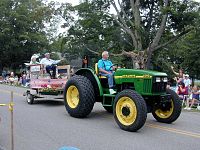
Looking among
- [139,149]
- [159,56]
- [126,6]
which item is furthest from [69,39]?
[139,149]

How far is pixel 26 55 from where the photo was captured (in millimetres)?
61125

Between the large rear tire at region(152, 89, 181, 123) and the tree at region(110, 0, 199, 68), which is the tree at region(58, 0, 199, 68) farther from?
the large rear tire at region(152, 89, 181, 123)

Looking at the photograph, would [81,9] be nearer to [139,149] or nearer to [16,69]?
[139,149]

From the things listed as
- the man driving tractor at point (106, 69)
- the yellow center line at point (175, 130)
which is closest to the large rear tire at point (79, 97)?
the man driving tractor at point (106, 69)

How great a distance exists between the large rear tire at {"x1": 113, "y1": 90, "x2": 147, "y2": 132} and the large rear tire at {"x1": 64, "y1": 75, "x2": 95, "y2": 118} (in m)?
1.35

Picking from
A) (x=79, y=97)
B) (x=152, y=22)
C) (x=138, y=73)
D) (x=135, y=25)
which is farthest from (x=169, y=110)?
(x=152, y=22)

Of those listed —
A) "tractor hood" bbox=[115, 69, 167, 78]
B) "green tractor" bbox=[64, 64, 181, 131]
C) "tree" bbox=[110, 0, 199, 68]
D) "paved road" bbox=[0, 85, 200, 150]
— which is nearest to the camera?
"paved road" bbox=[0, 85, 200, 150]

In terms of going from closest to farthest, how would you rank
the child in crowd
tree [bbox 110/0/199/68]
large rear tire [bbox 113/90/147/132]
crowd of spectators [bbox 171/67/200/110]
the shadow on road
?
large rear tire [bbox 113/90/147/132]
the shadow on road
the child in crowd
crowd of spectators [bbox 171/67/200/110]
tree [bbox 110/0/199/68]

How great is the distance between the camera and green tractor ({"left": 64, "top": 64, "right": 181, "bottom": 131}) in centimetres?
939

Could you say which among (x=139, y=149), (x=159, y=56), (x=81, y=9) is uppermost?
(x=81, y=9)

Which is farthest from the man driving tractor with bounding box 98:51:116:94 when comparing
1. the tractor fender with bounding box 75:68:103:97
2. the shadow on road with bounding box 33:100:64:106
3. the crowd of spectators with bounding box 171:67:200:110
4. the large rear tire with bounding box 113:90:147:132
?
the crowd of spectators with bounding box 171:67:200:110

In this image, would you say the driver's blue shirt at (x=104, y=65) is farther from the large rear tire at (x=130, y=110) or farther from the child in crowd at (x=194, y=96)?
the child in crowd at (x=194, y=96)

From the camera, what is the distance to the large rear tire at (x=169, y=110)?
10.5 m

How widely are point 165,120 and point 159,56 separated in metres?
31.8
